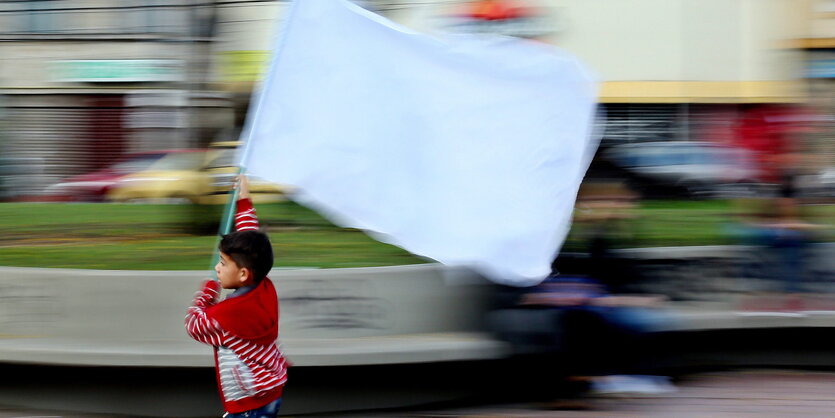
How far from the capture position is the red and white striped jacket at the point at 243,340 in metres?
3.59

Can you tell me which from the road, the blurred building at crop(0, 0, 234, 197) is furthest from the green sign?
the road

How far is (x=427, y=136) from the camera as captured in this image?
409cm

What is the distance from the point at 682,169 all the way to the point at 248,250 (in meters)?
13.0

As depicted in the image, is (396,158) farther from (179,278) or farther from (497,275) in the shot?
(179,278)

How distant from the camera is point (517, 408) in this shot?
5953 millimetres

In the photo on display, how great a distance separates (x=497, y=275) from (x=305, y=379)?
2.05 meters

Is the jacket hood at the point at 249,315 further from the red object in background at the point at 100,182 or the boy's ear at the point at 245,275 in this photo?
the red object in background at the point at 100,182

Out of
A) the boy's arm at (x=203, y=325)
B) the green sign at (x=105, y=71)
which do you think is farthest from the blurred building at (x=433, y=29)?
the boy's arm at (x=203, y=325)

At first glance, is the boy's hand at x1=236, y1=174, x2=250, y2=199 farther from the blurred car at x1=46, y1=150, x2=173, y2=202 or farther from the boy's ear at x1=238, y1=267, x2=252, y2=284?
the blurred car at x1=46, y1=150, x2=173, y2=202

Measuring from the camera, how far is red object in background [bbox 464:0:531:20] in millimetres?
7926

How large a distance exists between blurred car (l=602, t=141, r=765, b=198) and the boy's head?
10827 millimetres

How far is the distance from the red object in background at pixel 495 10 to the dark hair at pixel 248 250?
466 cm

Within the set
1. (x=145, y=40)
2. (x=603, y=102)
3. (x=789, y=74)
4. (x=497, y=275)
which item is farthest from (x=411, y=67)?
(x=145, y=40)

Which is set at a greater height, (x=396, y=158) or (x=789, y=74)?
(x=396, y=158)
